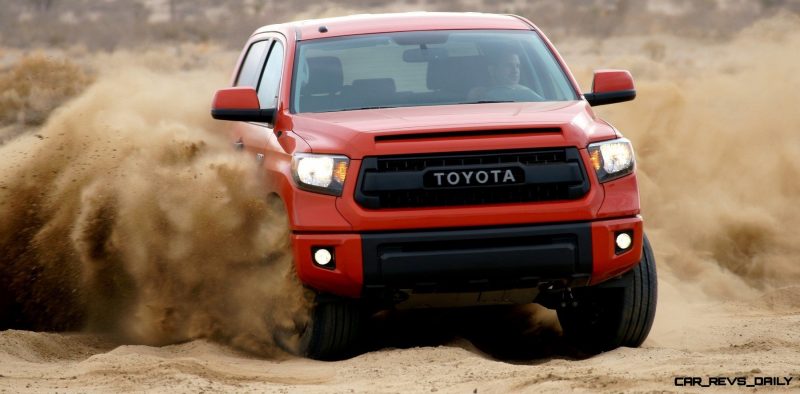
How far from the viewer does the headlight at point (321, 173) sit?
260 inches

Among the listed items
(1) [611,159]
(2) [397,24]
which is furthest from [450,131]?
(2) [397,24]

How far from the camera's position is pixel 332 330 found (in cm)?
691

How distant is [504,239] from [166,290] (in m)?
2.13

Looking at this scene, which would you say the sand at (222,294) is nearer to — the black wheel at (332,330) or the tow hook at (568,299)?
the black wheel at (332,330)

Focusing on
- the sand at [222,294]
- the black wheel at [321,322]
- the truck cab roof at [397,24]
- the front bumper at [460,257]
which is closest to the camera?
the sand at [222,294]

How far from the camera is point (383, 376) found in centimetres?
638

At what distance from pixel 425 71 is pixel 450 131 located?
131cm

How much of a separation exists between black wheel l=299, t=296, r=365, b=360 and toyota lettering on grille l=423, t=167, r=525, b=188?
2.52 ft

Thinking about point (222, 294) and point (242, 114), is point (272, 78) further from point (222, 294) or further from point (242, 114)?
point (222, 294)

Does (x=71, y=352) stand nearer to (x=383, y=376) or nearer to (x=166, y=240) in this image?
(x=166, y=240)

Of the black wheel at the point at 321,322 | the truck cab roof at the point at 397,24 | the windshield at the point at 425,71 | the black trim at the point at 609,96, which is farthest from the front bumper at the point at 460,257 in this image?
the truck cab roof at the point at 397,24

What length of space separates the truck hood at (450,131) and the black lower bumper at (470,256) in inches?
16.2

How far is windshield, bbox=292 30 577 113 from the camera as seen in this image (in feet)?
25.1

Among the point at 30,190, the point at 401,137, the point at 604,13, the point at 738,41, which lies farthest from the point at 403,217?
the point at 604,13
